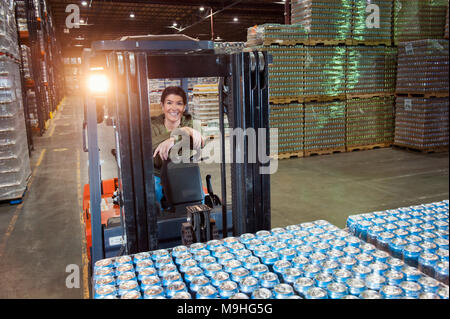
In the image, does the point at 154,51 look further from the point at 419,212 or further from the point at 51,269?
the point at 51,269

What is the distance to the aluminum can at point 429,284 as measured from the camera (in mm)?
1454

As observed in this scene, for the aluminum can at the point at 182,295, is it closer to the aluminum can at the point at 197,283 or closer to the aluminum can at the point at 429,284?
the aluminum can at the point at 197,283

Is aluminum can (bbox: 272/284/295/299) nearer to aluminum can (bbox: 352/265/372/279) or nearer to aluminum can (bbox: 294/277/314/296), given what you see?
aluminum can (bbox: 294/277/314/296)

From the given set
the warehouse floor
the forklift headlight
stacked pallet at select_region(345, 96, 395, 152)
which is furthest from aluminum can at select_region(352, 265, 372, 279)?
stacked pallet at select_region(345, 96, 395, 152)

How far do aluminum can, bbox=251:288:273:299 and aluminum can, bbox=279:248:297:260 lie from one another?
294 mm

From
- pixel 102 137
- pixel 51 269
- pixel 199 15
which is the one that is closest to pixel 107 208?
pixel 51 269

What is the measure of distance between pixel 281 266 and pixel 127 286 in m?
0.66

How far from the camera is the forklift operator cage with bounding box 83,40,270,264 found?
2.24 metres

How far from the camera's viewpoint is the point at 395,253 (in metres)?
1.82

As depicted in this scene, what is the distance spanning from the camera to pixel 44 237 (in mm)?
4816

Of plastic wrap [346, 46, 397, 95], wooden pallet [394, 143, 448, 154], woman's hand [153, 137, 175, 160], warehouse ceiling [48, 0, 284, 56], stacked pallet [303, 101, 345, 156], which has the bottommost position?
wooden pallet [394, 143, 448, 154]

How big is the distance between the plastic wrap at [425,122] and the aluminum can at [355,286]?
8823 millimetres

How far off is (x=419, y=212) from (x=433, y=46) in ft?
27.0

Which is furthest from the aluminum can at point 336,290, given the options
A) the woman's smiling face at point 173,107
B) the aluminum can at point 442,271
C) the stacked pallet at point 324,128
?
the stacked pallet at point 324,128
